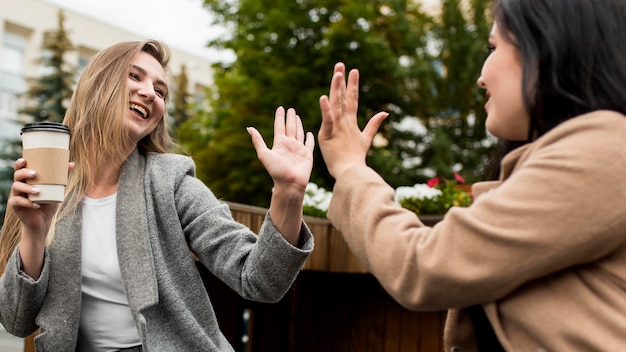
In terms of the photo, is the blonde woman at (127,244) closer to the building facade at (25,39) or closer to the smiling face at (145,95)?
the smiling face at (145,95)

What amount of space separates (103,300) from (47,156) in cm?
51

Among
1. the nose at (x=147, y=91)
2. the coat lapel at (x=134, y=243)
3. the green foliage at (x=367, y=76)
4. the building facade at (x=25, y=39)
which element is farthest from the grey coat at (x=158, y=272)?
the building facade at (x=25, y=39)

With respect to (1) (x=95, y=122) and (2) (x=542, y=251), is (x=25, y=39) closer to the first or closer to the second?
(1) (x=95, y=122)

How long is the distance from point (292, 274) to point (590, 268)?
0.82 metres

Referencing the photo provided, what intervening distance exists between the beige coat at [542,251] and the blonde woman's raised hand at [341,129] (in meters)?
0.19

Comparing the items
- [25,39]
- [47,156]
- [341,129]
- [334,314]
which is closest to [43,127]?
[47,156]

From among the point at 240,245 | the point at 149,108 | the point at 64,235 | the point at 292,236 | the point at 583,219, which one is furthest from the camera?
the point at 149,108

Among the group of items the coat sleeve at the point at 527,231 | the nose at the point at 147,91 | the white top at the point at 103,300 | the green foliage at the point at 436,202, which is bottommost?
the green foliage at the point at 436,202

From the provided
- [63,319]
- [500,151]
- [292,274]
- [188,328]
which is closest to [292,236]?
[292,274]

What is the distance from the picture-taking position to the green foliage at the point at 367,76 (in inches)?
492

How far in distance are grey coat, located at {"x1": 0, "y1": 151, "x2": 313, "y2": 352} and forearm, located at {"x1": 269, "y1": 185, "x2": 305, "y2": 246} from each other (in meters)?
0.06

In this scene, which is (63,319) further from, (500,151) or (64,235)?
(500,151)

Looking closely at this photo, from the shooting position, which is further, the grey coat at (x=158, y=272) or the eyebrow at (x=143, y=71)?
the eyebrow at (x=143, y=71)

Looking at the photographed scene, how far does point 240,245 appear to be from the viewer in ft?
5.85
